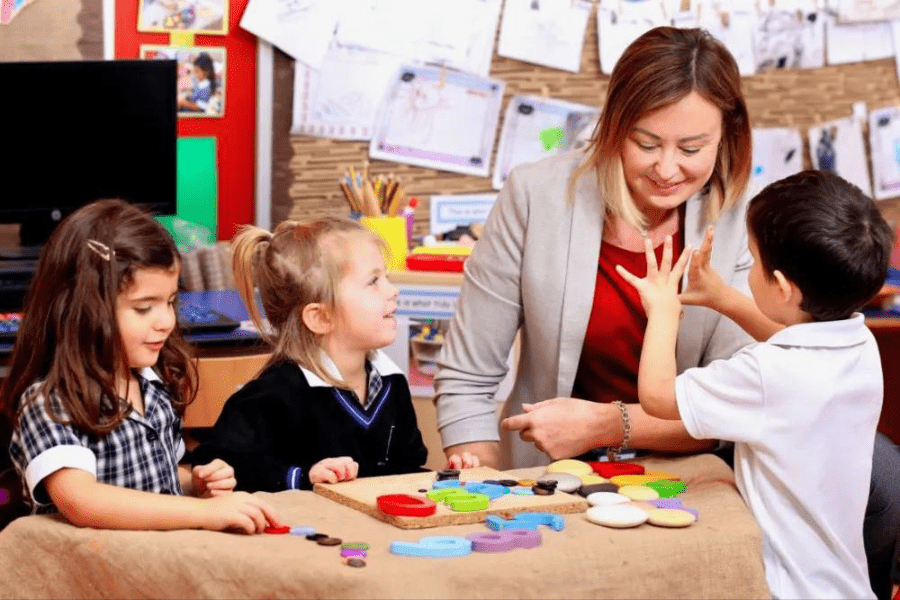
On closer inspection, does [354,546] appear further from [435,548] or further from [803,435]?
[803,435]

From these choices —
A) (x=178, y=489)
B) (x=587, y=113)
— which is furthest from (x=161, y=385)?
(x=587, y=113)

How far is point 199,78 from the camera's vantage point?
9.45ft

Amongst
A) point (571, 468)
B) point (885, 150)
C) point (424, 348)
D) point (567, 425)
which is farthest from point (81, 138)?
point (885, 150)

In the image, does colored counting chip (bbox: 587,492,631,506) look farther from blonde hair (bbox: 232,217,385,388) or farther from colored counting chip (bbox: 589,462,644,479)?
blonde hair (bbox: 232,217,385,388)

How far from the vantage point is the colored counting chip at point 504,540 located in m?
1.29

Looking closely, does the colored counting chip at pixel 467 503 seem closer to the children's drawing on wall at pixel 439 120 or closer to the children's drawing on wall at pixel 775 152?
the children's drawing on wall at pixel 439 120

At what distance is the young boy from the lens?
1481 millimetres

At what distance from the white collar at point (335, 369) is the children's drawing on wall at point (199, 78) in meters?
1.21

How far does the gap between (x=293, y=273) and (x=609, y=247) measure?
1.66 ft

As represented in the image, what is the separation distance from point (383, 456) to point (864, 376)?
65 centimetres

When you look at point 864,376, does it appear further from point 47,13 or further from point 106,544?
point 47,13

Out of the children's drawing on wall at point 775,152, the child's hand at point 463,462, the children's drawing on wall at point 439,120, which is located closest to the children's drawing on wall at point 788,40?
the children's drawing on wall at point 775,152

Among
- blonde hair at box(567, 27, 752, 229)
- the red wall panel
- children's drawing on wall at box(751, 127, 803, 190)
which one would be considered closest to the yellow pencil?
the red wall panel

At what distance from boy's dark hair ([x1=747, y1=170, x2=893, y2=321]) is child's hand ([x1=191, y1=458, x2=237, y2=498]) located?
69 cm
